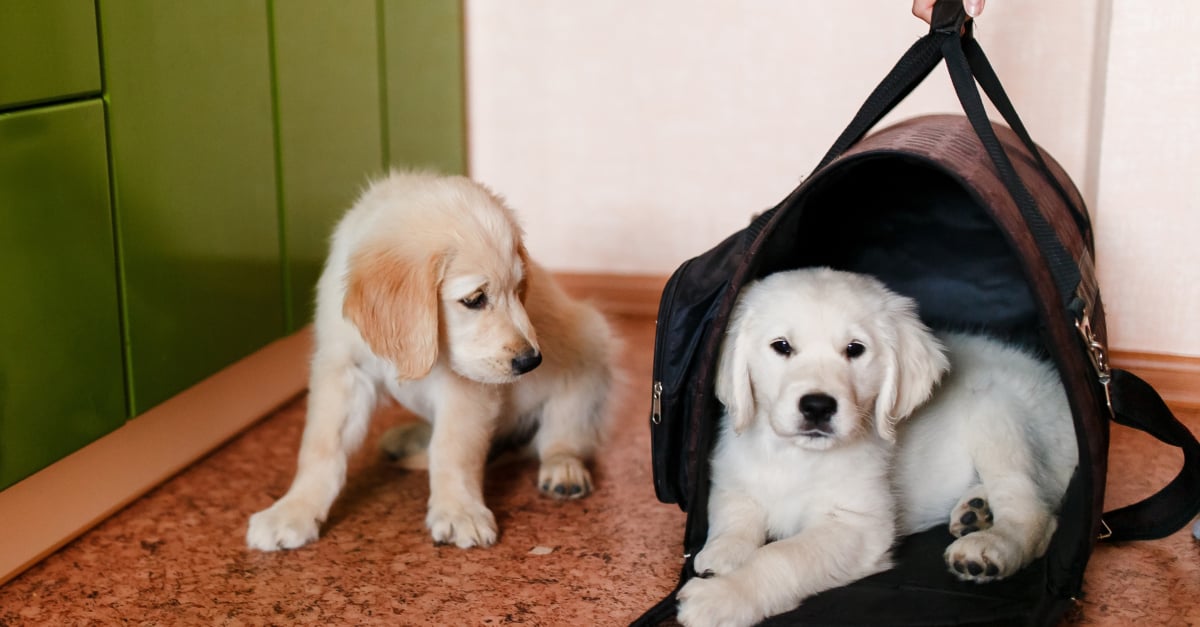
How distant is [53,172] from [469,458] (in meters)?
0.94

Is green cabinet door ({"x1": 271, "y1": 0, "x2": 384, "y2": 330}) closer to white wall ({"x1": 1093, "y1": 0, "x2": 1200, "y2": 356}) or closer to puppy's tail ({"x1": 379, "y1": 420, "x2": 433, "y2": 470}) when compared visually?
puppy's tail ({"x1": 379, "y1": 420, "x2": 433, "y2": 470})

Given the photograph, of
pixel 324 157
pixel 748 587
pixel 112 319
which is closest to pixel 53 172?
pixel 112 319

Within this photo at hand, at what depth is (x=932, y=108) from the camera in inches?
144

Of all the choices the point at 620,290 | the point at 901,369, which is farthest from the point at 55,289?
the point at 620,290

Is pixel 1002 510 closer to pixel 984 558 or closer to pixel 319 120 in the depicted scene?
pixel 984 558

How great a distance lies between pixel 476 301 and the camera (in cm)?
220

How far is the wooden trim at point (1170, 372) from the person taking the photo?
3.14 metres

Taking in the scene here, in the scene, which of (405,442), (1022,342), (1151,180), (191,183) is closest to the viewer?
(191,183)

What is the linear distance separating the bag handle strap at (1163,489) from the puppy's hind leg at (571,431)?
1.09 m

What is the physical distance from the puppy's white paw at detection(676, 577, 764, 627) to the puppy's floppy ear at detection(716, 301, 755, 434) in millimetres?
319

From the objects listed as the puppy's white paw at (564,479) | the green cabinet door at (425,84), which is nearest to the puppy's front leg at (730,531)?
the puppy's white paw at (564,479)

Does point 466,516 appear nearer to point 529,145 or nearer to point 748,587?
point 748,587

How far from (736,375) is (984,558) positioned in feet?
1.72

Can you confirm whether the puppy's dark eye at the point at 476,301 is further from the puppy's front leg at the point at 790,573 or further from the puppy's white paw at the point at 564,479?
the puppy's front leg at the point at 790,573
